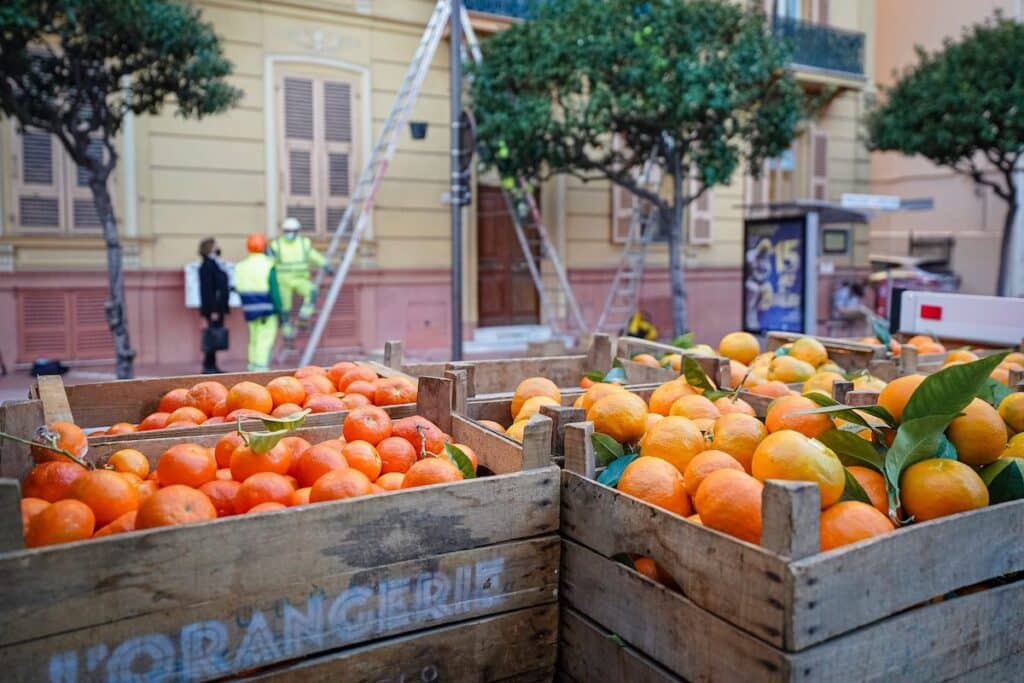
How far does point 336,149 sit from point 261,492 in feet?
37.0

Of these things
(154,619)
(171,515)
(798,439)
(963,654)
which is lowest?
(963,654)

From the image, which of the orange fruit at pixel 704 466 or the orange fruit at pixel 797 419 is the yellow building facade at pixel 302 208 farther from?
the orange fruit at pixel 704 466

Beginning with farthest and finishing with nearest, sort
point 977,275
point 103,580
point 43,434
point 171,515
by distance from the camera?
1. point 977,275
2. point 43,434
3. point 171,515
4. point 103,580

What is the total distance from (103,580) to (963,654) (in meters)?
1.91

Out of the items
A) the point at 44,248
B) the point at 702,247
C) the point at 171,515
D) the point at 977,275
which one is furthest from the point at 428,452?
the point at 977,275

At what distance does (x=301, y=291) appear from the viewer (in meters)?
10.8

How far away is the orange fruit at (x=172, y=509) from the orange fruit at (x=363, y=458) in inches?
17.7

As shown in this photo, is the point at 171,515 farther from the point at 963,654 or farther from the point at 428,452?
the point at 963,654

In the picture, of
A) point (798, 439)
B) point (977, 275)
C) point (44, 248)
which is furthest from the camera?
point (977, 275)

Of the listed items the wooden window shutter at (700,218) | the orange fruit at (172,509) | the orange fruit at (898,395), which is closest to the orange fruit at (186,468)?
the orange fruit at (172,509)

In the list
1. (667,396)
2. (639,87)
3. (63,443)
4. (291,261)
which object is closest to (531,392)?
(667,396)

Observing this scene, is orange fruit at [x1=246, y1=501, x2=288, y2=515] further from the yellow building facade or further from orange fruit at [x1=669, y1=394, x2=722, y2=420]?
the yellow building facade

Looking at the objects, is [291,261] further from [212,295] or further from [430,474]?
[430,474]

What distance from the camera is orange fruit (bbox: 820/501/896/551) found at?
1.93 metres
